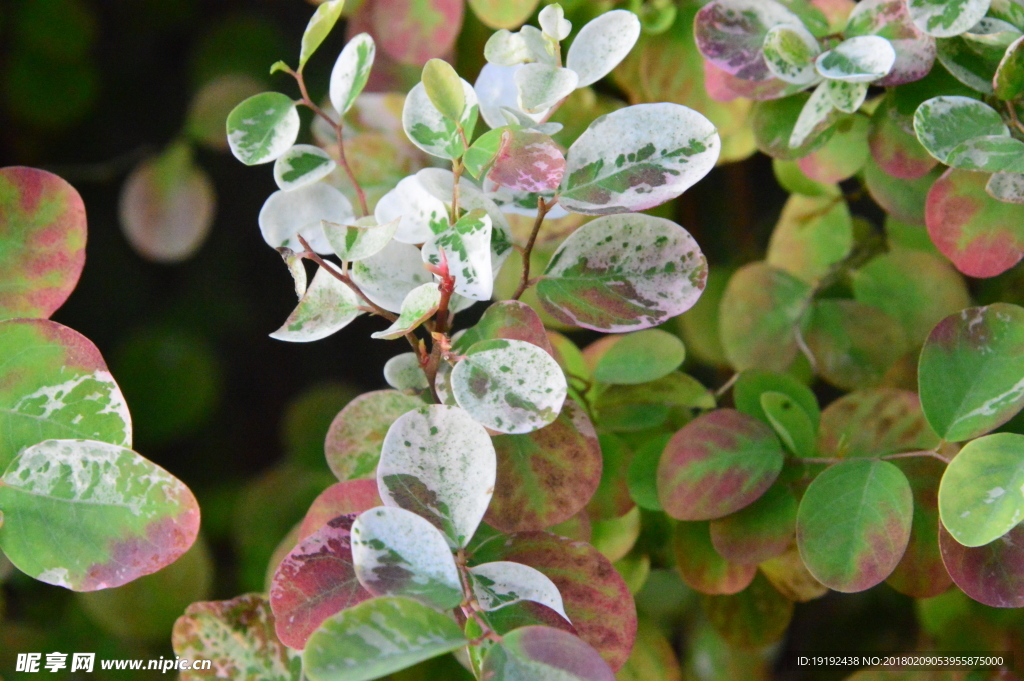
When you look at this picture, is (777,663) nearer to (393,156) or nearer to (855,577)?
(855,577)

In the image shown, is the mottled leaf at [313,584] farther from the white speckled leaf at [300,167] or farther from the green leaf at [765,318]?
the green leaf at [765,318]

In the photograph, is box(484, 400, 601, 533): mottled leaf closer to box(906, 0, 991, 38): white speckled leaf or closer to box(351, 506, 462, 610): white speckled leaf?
box(351, 506, 462, 610): white speckled leaf

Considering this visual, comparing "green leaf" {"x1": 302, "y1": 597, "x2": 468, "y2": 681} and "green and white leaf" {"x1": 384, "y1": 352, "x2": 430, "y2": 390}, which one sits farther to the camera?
"green and white leaf" {"x1": 384, "y1": 352, "x2": 430, "y2": 390}

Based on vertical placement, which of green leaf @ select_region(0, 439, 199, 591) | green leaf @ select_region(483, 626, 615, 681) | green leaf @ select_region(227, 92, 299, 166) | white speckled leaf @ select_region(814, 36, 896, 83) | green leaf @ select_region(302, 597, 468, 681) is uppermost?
white speckled leaf @ select_region(814, 36, 896, 83)

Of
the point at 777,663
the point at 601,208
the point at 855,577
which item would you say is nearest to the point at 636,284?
the point at 601,208

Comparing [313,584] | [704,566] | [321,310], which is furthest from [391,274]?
[704,566]

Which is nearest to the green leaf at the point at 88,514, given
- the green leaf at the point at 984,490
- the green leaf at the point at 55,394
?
the green leaf at the point at 55,394

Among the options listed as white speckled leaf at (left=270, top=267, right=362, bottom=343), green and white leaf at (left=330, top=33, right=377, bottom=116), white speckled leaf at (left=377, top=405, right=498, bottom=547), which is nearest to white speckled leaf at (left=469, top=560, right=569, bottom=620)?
white speckled leaf at (left=377, top=405, right=498, bottom=547)
